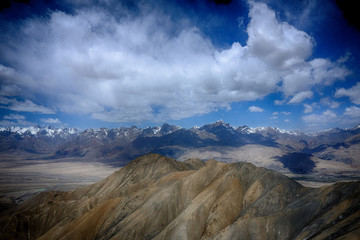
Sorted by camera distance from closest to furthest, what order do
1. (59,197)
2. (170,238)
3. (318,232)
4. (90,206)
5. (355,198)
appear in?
1. (318,232)
2. (355,198)
3. (170,238)
4. (90,206)
5. (59,197)

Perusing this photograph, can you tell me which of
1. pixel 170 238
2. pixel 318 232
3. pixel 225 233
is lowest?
pixel 170 238

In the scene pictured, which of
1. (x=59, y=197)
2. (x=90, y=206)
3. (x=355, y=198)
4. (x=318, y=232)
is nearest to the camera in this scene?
(x=318, y=232)

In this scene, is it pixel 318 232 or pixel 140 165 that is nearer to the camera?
pixel 318 232

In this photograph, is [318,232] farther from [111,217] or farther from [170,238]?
[111,217]

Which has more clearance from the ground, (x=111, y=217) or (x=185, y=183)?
(x=185, y=183)

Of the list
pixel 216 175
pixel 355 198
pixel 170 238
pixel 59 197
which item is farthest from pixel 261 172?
pixel 59 197

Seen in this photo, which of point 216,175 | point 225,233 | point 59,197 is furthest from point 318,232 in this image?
point 59,197

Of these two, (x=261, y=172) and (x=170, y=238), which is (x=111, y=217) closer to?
(x=170, y=238)
